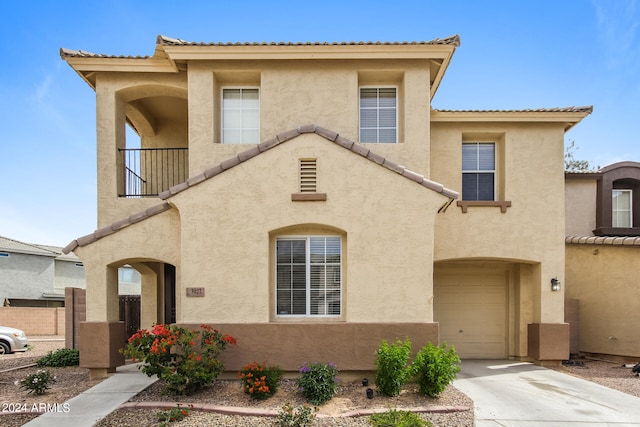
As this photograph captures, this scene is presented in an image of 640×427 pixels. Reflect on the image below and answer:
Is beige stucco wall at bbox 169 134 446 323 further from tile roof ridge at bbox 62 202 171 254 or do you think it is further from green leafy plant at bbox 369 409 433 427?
green leafy plant at bbox 369 409 433 427

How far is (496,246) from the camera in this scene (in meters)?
10.6

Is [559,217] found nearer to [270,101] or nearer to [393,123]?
[393,123]

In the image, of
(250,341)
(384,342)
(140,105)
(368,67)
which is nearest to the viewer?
(384,342)

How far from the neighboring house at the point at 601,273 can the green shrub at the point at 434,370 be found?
683cm

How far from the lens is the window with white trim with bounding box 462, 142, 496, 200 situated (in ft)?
36.6

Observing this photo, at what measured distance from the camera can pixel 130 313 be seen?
12367 millimetres

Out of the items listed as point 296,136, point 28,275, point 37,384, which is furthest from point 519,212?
Result: point 28,275

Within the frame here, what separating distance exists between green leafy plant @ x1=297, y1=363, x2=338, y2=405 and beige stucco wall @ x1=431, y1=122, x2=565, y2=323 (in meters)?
4.84

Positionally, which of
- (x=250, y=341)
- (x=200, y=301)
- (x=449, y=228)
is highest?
(x=449, y=228)

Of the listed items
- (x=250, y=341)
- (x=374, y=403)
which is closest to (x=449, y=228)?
(x=374, y=403)

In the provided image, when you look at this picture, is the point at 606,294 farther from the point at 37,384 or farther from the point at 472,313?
the point at 37,384

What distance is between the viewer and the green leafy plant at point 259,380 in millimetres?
7005

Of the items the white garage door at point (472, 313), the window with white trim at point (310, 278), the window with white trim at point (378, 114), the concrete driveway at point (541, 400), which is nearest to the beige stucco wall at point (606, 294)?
the white garage door at point (472, 313)

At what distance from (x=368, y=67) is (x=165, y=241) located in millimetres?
6440
